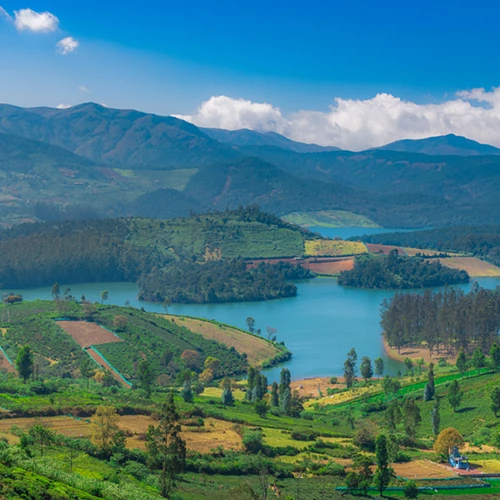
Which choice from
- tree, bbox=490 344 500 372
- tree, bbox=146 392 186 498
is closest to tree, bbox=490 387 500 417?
tree, bbox=490 344 500 372

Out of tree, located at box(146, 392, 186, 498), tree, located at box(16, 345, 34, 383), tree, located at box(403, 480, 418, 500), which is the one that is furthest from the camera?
tree, located at box(16, 345, 34, 383)

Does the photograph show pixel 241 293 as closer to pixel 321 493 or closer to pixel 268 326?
pixel 268 326

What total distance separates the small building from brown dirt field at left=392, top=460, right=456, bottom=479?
66 centimetres

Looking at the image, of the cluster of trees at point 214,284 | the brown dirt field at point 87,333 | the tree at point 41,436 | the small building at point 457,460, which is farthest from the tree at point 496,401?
the cluster of trees at point 214,284

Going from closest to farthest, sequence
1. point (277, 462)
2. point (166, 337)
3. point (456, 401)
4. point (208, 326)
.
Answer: point (277, 462)
point (456, 401)
point (166, 337)
point (208, 326)

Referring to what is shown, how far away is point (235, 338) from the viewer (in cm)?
7862

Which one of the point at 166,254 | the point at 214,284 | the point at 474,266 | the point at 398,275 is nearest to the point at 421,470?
the point at 214,284

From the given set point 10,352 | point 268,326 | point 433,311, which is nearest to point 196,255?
point 268,326

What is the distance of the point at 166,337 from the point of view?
2938 inches

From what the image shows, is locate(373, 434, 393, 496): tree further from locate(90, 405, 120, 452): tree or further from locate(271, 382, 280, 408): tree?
locate(271, 382, 280, 408): tree

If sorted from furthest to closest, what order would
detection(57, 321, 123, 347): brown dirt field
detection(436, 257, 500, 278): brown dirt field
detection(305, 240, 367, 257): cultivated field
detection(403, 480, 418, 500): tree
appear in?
1. detection(305, 240, 367, 257): cultivated field
2. detection(436, 257, 500, 278): brown dirt field
3. detection(57, 321, 123, 347): brown dirt field
4. detection(403, 480, 418, 500): tree

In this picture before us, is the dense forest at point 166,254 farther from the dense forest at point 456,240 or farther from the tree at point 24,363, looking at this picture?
the tree at point 24,363

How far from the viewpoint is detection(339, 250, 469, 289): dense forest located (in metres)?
129

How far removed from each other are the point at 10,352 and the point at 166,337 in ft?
51.6
